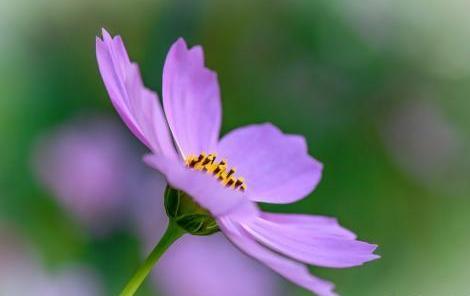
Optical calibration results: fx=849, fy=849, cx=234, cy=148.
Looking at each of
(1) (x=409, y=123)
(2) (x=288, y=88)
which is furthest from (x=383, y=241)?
(1) (x=409, y=123)

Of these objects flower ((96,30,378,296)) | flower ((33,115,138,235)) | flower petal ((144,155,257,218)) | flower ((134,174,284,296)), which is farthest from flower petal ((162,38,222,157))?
flower ((33,115,138,235))

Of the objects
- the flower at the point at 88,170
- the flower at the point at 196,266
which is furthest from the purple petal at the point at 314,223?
the flower at the point at 88,170

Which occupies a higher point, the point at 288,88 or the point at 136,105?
the point at 136,105

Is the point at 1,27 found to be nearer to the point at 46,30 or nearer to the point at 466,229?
the point at 46,30

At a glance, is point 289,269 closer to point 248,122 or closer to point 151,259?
point 151,259

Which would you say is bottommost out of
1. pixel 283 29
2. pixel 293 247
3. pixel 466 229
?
pixel 466 229

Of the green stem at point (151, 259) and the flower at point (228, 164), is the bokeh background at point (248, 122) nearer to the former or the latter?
the flower at point (228, 164)
